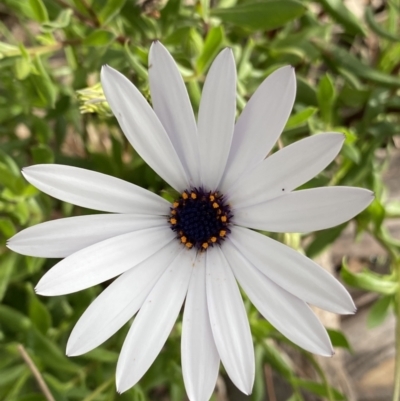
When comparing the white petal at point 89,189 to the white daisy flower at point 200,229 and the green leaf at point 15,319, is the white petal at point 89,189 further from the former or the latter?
the green leaf at point 15,319

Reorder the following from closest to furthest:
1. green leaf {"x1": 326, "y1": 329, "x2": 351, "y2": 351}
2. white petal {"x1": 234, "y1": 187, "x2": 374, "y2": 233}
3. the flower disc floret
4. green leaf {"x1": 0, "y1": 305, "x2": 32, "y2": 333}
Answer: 1. white petal {"x1": 234, "y1": 187, "x2": 374, "y2": 233}
2. the flower disc floret
3. green leaf {"x1": 326, "y1": 329, "x2": 351, "y2": 351}
4. green leaf {"x1": 0, "y1": 305, "x2": 32, "y2": 333}

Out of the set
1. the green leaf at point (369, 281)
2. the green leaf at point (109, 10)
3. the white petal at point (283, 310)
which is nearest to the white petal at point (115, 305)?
the white petal at point (283, 310)

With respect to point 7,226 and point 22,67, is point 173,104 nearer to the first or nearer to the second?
point 22,67

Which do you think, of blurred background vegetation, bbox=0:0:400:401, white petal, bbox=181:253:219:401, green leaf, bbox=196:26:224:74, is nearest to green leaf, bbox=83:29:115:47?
blurred background vegetation, bbox=0:0:400:401

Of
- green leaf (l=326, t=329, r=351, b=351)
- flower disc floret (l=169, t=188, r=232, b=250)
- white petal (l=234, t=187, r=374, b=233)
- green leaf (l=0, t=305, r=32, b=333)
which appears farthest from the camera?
green leaf (l=0, t=305, r=32, b=333)

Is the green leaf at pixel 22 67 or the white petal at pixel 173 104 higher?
the green leaf at pixel 22 67

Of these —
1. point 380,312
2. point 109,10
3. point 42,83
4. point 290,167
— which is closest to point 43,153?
point 42,83

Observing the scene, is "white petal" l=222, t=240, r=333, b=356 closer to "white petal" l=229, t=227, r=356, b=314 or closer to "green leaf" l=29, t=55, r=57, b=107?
"white petal" l=229, t=227, r=356, b=314
